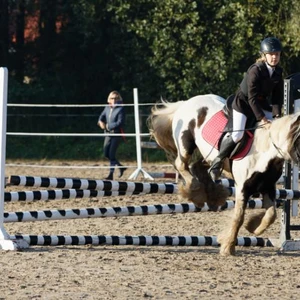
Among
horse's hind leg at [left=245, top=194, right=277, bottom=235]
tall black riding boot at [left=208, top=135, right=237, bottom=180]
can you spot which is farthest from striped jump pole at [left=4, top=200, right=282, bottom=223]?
tall black riding boot at [left=208, top=135, right=237, bottom=180]

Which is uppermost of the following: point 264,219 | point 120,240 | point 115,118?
point 115,118

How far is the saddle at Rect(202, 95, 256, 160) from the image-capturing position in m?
8.80

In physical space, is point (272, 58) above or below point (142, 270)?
above

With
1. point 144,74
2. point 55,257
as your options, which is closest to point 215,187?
point 55,257

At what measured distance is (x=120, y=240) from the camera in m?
8.51

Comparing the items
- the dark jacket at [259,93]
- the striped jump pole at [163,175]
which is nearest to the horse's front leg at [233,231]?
the dark jacket at [259,93]

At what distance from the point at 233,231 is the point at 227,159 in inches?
36.3

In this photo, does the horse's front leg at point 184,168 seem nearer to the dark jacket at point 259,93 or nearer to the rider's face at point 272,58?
the dark jacket at point 259,93

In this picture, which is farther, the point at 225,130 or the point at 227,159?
the point at 227,159

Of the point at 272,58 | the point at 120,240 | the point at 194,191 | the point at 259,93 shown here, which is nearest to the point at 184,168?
the point at 194,191

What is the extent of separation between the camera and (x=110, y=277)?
7.11m

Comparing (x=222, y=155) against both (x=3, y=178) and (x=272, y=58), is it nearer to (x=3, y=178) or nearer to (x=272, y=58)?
(x=272, y=58)

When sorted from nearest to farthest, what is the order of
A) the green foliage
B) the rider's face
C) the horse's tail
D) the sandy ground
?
1. the sandy ground
2. the rider's face
3. the horse's tail
4. the green foliage

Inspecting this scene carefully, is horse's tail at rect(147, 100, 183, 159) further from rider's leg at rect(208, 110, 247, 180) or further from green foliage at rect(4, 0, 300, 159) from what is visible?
green foliage at rect(4, 0, 300, 159)
